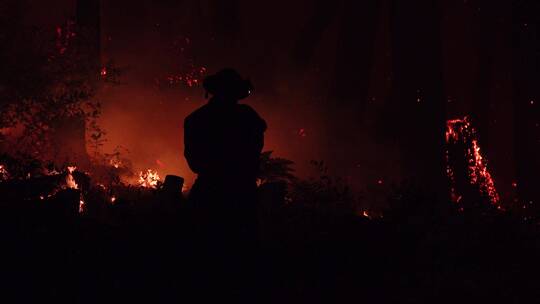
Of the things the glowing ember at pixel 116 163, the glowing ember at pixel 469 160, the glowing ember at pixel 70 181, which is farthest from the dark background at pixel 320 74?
the glowing ember at pixel 70 181

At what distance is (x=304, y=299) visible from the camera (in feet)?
23.7

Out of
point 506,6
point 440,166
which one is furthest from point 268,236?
point 506,6

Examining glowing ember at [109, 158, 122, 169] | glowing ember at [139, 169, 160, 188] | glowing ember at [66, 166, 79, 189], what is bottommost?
glowing ember at [66, 166, 79, 189]

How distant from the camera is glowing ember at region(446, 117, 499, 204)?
1374 cm

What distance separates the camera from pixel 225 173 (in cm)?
621

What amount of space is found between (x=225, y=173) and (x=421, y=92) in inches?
328

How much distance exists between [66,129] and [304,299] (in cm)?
794

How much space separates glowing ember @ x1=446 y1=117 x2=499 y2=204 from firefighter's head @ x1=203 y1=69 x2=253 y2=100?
8.83 m

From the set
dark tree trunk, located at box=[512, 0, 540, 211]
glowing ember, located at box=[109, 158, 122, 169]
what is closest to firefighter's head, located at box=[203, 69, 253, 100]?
glowing ember, located at box=[109, 158, 122, 169]

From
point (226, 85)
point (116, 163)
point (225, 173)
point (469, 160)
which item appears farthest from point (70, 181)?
point (469, 160)

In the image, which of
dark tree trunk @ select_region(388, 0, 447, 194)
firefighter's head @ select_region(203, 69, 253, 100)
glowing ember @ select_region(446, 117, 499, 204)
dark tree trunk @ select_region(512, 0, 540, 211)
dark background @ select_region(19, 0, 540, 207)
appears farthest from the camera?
dark background @ select_region(19, 0, 540, 207)

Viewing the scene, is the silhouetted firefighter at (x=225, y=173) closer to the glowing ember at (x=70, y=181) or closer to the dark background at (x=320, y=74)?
the glowing ember at (x=70, y=181)

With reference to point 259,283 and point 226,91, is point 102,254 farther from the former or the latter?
point 226,91

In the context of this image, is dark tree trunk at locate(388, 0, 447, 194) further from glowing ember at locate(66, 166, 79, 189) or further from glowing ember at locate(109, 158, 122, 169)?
glowing ember at locate(66, 166, 79, 189)
